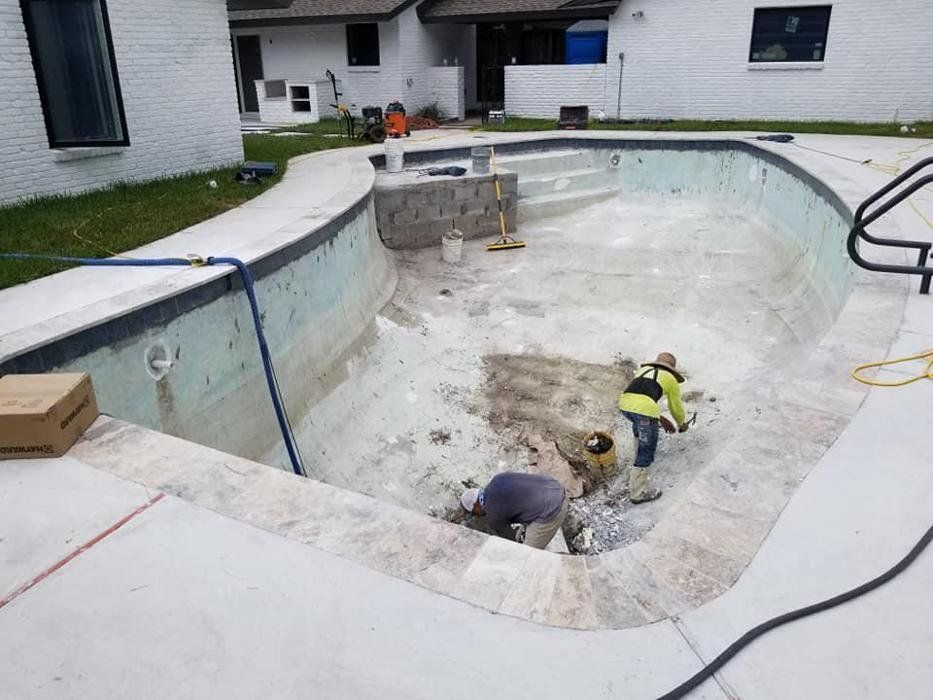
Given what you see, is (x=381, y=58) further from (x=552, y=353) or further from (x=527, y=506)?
(x=527, y=506)

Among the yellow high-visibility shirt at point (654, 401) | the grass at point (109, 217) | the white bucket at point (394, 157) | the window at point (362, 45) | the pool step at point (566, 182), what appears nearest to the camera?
the yellow high-visibility shirt at point (654, 401)

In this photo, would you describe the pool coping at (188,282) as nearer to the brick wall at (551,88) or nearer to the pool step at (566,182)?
the pool step at (566,182)

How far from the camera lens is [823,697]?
2.22 metres

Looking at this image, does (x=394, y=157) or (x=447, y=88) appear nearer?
(x=394, y=157)

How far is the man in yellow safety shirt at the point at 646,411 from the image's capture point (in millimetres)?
5414

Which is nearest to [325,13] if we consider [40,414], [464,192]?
[464,192]

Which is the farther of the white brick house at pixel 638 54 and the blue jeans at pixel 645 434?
the white brick house at pixel 638 54

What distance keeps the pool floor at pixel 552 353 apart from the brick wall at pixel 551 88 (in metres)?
7.96

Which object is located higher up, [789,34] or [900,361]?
[789,34]

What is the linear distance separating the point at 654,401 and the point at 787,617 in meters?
3.01

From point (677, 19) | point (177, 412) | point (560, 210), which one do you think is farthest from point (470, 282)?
point (677, 19)


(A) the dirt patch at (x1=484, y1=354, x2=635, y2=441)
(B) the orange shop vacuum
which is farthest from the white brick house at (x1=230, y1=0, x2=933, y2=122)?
(A) the dirt patch at (x1=484, y1=354, x2=635, y2=441)

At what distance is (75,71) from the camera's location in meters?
8.30

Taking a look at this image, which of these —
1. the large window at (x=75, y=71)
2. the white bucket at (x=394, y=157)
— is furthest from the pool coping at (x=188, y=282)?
the large window at (x=75, y=71)
